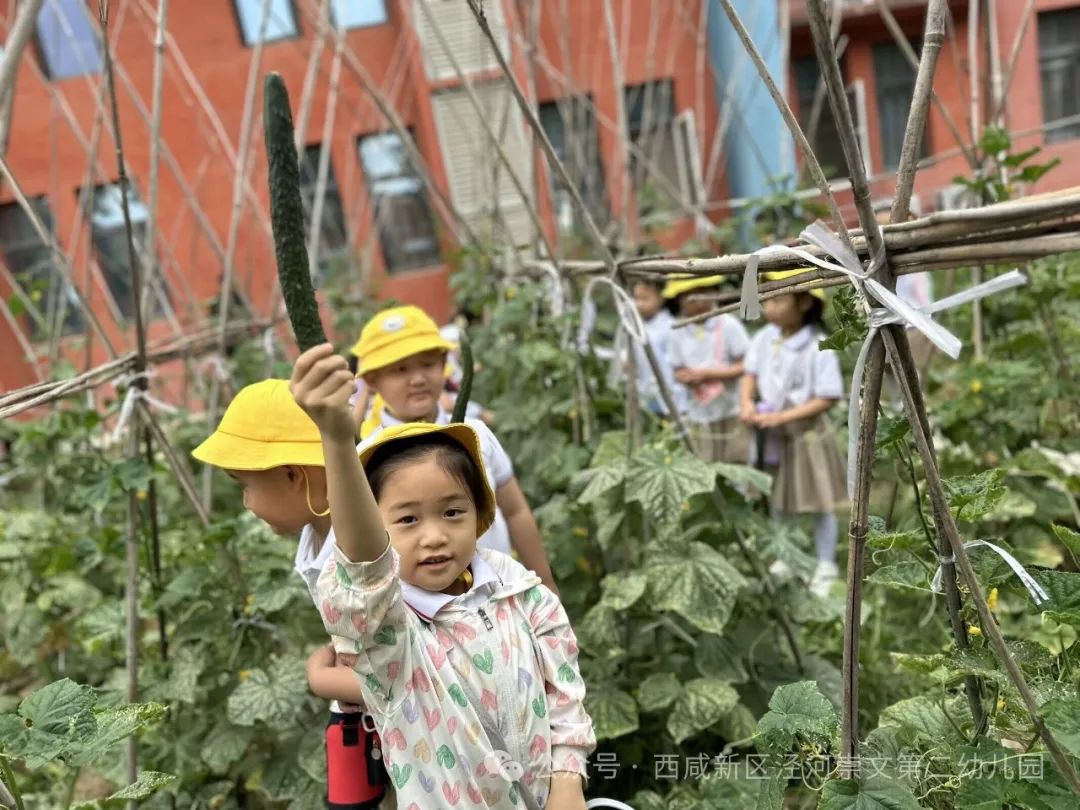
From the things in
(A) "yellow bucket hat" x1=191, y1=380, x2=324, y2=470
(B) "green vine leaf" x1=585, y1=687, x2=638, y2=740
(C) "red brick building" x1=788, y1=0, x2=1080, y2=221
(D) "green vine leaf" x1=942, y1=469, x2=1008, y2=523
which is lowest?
(B) "green vine leaf" x1=585, y1=687, x2=638, y2=740

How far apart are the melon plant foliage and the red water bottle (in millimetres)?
268

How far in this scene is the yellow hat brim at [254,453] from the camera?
1252 millimetres

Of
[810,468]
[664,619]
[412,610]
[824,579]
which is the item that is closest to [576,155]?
[810,468]

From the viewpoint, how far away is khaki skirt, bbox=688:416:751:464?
3.09 m

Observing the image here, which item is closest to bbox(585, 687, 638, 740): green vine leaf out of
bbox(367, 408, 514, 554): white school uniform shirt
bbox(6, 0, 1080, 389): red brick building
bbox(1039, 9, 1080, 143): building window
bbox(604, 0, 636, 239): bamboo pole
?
bbox(367, 408, 514, 554): white school uniform shirt

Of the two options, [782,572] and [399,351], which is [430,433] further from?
[782,572]

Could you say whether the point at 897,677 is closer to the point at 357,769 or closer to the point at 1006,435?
the point at 1006,435

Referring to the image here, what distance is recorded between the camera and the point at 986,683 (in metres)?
1.07

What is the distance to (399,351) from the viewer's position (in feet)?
6.23

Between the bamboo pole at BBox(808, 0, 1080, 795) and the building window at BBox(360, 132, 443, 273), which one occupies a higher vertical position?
the building window at BBox(360, 132, 443, 273)

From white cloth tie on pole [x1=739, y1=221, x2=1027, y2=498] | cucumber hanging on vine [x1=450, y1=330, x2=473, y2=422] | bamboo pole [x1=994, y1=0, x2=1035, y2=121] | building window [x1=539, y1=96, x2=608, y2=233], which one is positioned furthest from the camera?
building window [x1=539, y1=96, x2=608, y2=233]

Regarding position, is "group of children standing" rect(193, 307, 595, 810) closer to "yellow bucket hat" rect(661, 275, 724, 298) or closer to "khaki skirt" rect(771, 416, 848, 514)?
"khaki skirt" rect(771, 416, 848, 514)

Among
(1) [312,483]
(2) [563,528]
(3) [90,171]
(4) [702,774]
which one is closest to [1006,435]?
(2) [563,528]

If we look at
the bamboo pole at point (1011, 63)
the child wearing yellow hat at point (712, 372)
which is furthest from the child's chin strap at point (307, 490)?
the bamboo pole at point (1011, 63)
